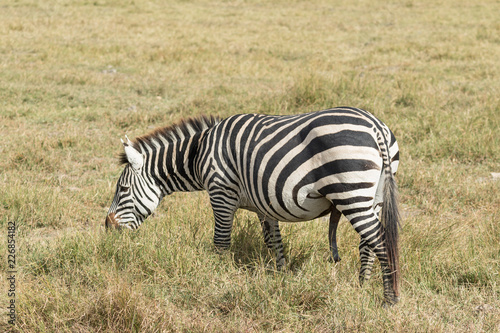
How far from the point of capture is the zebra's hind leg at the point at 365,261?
11.0 ft

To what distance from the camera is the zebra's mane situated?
4.05 meters

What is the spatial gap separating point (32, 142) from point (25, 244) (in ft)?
9.59

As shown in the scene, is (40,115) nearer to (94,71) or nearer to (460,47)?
(94,71)

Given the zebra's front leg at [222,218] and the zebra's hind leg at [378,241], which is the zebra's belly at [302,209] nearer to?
the zebra's hind leg at [378,241]

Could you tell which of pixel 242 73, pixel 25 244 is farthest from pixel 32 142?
pixel 242 73

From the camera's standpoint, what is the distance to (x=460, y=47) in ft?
43.7

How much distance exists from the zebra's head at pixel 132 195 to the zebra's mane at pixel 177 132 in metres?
0.12

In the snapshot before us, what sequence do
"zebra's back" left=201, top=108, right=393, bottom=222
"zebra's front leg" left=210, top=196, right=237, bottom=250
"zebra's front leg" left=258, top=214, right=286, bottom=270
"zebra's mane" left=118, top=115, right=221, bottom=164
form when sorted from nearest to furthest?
"zebra's back" left=201, top=108, right=393, bottom=222 → "zebra's front leg" left=210, top=196, right=237, bottom=250 → "zebra's front leg" left=258, top=214, right=286, bottom=270 → "zebra's mane" left=118, top=115, right=221, bottom=164

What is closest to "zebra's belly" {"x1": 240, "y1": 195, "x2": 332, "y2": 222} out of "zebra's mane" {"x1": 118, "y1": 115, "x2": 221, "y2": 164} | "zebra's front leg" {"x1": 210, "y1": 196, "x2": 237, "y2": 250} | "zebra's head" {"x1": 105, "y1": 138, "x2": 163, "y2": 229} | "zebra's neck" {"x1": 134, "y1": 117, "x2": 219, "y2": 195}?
"zebra's front leg" {"x1": 210, "y1": 196, "x2": 237, "y2": 250}

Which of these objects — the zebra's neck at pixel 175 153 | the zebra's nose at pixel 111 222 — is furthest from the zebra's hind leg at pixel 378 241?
the zebra's nose at pixel 111 222

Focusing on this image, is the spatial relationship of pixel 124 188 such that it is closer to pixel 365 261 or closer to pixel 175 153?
pixel 175 153

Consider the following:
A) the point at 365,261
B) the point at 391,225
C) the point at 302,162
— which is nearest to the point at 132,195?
the point at 302,162

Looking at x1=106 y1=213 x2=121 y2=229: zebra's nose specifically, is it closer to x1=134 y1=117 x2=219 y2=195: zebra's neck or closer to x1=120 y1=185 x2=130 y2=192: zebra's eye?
x1=120 y1=185 x2=130 y2=192: zebra's eye

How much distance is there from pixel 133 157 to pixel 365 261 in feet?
6.26
